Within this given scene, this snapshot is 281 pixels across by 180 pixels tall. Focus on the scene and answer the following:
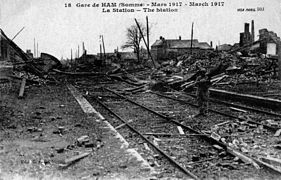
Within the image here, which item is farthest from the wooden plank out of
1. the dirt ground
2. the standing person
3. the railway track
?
the standing person

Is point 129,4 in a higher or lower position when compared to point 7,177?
higher

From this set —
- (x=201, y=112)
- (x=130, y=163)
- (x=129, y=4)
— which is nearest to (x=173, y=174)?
(x=130, y=163)

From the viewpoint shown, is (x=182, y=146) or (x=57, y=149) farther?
(x=182, y=146)

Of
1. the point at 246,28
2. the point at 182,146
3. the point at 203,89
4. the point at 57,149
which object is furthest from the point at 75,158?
the point at 246,28

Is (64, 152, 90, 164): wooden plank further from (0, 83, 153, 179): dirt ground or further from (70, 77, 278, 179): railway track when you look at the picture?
(70, 77, 278, 179): railway track

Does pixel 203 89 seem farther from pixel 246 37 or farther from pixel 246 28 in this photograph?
pixel 246 28

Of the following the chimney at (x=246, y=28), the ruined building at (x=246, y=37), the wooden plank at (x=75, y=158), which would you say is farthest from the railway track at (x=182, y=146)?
the chimney at (x=246, y=28)

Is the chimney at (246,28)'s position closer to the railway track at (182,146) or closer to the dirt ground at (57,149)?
the railway track at (182,146)

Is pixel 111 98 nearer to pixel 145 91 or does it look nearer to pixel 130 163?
pixel 145 91
